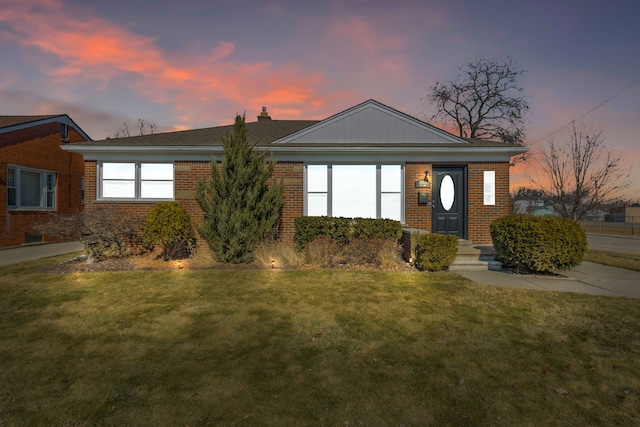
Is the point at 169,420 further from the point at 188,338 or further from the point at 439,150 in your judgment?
the point at 439,150

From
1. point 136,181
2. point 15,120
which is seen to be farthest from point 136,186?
point 15,120

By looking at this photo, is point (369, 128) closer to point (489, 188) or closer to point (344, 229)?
point (344, 229)

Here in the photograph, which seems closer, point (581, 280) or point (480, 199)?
point (581, 280)

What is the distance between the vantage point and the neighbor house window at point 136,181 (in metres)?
11.0

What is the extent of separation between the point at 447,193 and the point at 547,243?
168 inches

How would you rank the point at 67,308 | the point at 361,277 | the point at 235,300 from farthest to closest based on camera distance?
the point at 361,277, the point at 235,300, the point at 67,308

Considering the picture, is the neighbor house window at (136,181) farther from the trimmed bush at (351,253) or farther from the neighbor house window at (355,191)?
the trimmed bush at (351,253)

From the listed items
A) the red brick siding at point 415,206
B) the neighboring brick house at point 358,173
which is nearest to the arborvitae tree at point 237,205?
the neighboring brick house at point 358,173

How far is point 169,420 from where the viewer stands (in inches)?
99.0

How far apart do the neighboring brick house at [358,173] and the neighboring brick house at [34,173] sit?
16.0ft

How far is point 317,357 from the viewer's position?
3.59 metres

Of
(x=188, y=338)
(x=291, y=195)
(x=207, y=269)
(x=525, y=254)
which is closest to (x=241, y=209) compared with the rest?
(x=207, y=269)

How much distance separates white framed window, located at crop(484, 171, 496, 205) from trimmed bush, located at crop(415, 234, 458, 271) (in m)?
4.03

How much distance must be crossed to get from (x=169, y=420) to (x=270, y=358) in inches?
48.4
